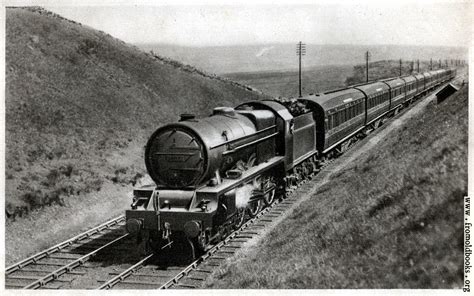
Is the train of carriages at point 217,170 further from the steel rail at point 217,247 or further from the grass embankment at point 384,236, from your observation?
the grass embankment at point 384,236

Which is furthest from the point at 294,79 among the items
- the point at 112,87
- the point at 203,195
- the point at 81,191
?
the point at 203,195

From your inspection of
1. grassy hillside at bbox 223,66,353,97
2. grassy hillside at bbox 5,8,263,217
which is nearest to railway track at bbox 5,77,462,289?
grassy hillside at bbox 5,8,263,217

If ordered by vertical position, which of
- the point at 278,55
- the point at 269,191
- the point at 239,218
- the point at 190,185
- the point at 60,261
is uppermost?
the point at 278,55

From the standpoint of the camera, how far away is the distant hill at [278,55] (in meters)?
117

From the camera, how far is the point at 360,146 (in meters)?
26.9

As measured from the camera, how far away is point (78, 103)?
95.7ft

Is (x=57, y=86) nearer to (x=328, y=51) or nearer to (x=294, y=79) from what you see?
(x=294, y=79)

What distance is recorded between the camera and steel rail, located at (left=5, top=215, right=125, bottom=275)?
12.7 m

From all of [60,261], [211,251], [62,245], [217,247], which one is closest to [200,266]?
[211,251]

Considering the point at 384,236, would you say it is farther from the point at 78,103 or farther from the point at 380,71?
the point at 380,71

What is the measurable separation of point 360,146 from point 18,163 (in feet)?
57.4

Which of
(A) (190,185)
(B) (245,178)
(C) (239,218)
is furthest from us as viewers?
(C) (239,218)

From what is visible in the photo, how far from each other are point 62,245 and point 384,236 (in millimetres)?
9517

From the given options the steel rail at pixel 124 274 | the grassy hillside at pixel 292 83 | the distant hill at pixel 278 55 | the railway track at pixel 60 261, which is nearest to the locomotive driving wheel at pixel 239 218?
the steel rail at pixel 124 274
